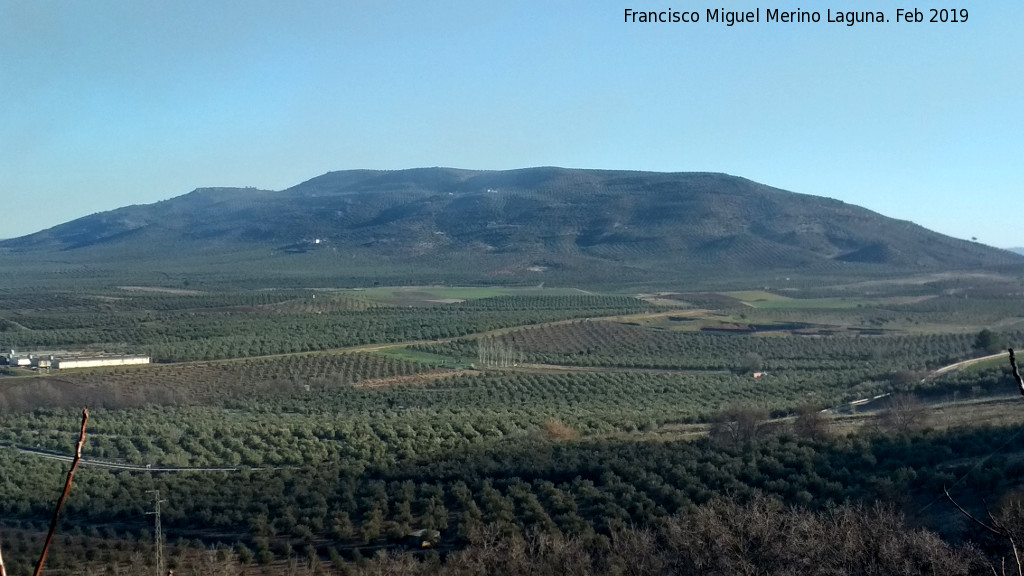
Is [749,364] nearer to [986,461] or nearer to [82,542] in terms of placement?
[986,461]

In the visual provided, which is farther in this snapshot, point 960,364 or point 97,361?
point 97,361

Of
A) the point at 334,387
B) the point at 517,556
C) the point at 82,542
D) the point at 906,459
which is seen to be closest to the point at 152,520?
the point at 82,542

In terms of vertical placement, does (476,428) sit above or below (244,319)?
below

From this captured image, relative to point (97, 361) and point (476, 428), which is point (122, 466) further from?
point (97, 361)

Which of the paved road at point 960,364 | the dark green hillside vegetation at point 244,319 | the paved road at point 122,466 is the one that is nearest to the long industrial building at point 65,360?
the dark green hillside vegetation at point 244,319

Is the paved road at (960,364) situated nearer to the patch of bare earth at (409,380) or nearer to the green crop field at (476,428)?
the green crop field at (476,428)

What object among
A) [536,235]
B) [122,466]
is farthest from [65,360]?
[536,235]

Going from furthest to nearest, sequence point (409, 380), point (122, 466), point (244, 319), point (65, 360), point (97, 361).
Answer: point (244, 319), point (97, 361), point (65, 360), point (409, 380), point (122, 466)

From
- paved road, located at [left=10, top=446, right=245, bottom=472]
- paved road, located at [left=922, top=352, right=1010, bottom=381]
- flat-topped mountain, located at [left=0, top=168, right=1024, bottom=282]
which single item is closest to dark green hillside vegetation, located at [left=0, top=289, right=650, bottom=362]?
paved road, located at [left=10, top=446, right=245, bottom=472]

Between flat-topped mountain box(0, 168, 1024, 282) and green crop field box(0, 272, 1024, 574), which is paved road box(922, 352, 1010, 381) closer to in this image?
green crop field box(0, 272, 1024, 574)
